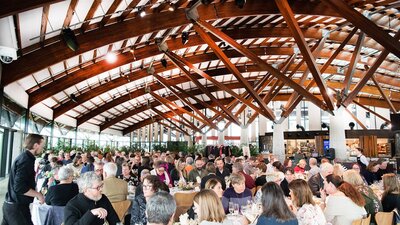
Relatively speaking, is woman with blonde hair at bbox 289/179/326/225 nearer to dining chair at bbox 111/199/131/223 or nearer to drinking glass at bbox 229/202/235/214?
drinking glass at bbox 229/202/235/214

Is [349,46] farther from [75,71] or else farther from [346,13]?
[75,71]

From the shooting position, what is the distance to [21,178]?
3.76 meters

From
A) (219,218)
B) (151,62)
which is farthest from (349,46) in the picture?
(219,218)

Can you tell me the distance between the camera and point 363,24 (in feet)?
28.0

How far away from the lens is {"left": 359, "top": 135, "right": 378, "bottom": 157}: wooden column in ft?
66.9

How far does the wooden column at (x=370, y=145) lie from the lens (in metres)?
20.4

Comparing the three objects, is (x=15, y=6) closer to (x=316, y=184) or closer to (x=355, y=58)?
(x=316, y=184)

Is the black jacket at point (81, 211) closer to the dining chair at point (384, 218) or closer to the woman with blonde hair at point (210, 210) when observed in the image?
the woman with blonde hair at point (210, 210)

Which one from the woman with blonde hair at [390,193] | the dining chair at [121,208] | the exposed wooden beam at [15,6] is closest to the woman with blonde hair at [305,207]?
the woman with blonde hair at [390,193]

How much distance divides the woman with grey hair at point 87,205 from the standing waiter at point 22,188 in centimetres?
125

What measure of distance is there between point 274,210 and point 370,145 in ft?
66.7

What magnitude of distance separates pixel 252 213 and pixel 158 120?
28.3 meters

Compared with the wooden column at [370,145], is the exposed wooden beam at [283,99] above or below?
above

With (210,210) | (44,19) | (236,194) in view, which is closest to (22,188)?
(210,210)
